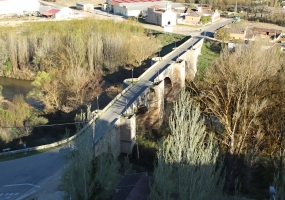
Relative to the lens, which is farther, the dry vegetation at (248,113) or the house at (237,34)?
the house at (237,34)

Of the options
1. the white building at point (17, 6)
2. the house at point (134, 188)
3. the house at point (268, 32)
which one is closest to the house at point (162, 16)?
the house at point (268, 32)

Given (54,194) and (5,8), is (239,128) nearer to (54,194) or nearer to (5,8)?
(54,194)

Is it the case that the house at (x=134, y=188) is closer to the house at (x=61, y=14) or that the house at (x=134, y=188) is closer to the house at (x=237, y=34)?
the house at (x=237, y=34)

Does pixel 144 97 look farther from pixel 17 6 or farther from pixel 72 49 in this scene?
pixel 17 6

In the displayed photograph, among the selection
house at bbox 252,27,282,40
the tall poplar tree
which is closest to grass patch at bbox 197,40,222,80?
house at bbox 252,27,282,40

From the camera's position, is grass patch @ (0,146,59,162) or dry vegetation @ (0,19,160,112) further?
dry vegetation @ (0,19,160,112)

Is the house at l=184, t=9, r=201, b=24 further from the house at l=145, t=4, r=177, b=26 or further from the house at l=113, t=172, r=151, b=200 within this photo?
the house at l=113, t=172, r=151, b=200
